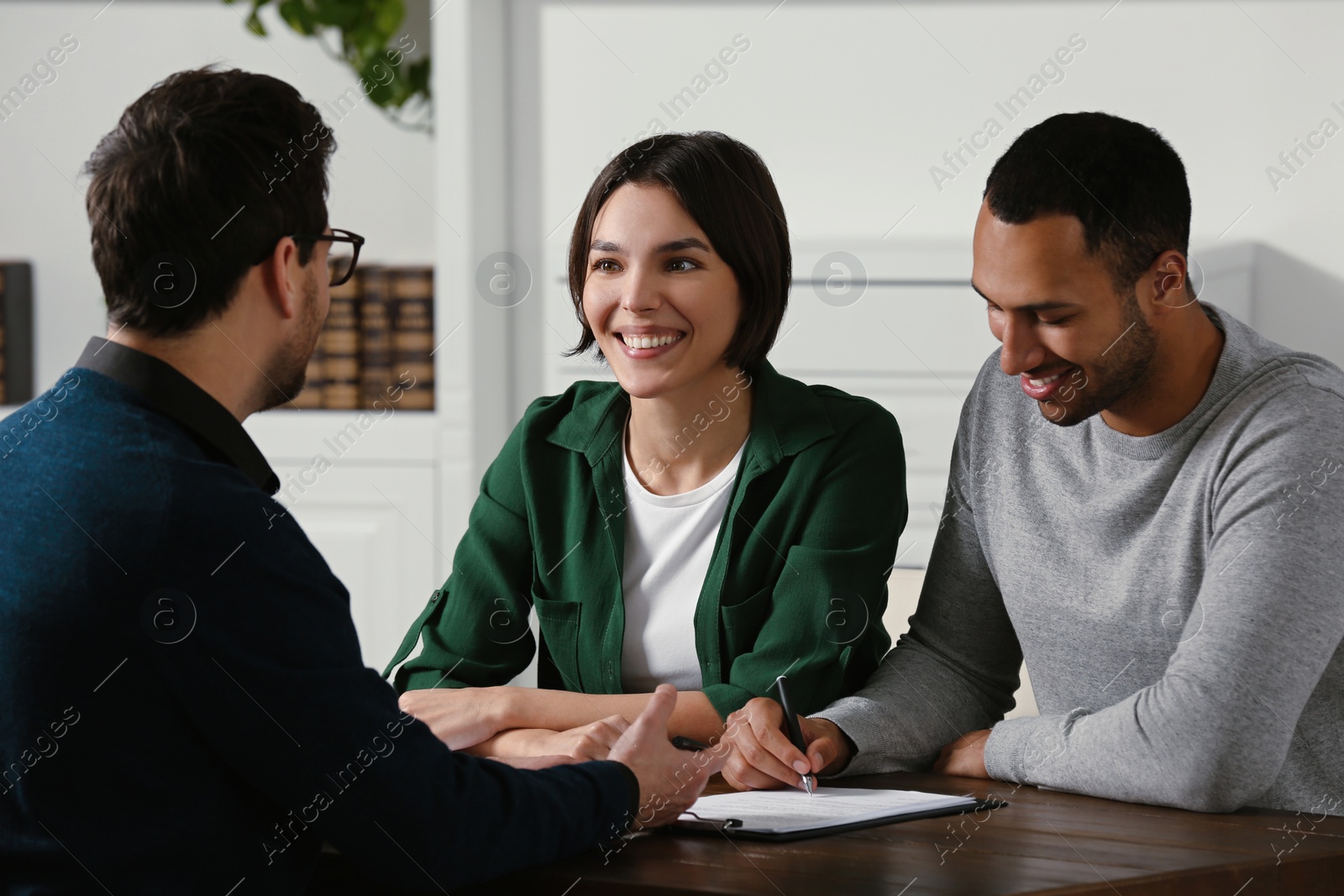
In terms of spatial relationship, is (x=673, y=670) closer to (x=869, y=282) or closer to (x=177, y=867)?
(x=177, y=867)

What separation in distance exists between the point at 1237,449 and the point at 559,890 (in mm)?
855

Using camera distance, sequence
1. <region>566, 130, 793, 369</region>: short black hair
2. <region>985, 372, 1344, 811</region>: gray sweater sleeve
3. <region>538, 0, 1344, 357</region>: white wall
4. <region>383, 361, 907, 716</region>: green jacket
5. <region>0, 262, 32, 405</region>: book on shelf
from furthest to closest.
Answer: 1. <region>0, 262, 32, 405</region>: book on shelf
2. <region>538, 0, 1344, 357</region>: white wall
3. <region>566, 130, 793, 369</region>: short black hair
4. <region>383, 361, 907, 716</region>: green jacket
5. <region>985, 372, 1344, 811</region>: gray sweater sleeve

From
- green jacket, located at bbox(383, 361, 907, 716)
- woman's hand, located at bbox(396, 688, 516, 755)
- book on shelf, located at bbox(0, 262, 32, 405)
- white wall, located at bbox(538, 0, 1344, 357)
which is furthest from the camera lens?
book on shelf, located at bbox(0, 262, 32, 405)

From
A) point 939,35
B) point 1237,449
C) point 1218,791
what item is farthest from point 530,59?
point 1218,791

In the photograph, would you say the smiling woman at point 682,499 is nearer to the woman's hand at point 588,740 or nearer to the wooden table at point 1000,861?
the woman's hand at point 588,740

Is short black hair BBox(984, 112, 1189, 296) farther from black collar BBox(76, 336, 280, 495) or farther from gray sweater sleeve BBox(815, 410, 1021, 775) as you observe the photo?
black collar BBox(76, 336, 280, 495)

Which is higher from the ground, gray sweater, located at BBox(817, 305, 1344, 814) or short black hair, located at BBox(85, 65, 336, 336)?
short black hair, located at BBox(85, 65, 336, 336)

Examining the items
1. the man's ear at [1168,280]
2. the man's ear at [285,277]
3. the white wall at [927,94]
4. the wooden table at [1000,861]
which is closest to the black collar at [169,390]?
the man's ear at [285,277]

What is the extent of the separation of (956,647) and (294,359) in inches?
37.0

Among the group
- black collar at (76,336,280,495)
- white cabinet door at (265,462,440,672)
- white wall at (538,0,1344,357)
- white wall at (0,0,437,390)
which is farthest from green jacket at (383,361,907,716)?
white wall at (0,0,437,390)

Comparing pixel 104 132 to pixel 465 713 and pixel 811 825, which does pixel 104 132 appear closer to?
pixel 465 713

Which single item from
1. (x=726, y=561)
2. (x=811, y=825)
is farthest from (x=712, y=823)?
(x=726, y=561)

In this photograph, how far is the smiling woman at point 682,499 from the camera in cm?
170

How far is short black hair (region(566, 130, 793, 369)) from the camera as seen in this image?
178 cm
